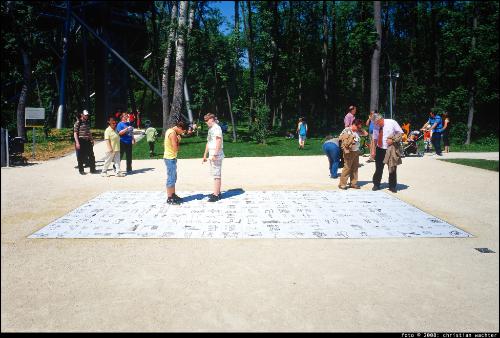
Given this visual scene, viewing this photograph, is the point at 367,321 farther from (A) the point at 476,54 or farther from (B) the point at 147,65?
(B) the point at 147,65

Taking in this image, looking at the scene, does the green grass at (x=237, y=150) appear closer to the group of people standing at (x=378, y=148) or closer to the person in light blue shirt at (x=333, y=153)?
the person in light blue shirt at (x=333, y=153)

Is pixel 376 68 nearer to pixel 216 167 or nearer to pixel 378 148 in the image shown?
pixel 378 148

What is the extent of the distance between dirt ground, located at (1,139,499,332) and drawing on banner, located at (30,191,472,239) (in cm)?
38

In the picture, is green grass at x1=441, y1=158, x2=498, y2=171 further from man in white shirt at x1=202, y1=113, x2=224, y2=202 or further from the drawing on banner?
man in white shirt at x1=202, y1=113, x2=224, y2=202

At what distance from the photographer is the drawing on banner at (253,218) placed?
6.96 metres

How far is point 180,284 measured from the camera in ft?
15.8

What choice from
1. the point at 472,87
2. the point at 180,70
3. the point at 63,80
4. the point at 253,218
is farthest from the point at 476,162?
the point at 63,80

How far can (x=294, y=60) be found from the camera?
1809 inches

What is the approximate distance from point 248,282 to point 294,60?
4353cm

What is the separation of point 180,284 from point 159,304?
1.86 ft

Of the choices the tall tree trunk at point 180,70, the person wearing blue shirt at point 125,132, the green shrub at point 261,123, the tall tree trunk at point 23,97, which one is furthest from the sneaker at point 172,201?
the tall tree trunk at point 23,97

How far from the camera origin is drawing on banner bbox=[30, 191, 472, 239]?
696cm

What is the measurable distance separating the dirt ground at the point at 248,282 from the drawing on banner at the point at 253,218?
1.25 feet

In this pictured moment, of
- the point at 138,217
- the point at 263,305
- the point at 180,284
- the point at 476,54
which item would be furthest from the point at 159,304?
the point at 476,54
